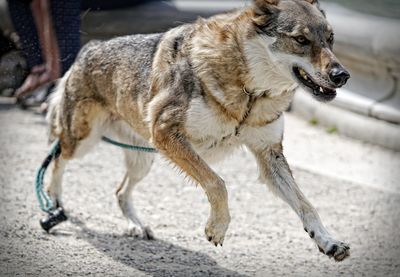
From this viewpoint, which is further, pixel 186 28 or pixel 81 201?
pixel 81 201

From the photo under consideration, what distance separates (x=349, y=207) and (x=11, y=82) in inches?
195

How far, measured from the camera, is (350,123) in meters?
8.93

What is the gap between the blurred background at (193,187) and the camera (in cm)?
570

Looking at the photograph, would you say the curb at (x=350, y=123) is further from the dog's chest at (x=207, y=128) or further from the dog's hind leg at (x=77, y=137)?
the dog's chest at (x=207, y=128)

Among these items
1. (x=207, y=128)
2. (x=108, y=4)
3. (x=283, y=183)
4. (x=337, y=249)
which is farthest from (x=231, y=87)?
(x=108, y=4)

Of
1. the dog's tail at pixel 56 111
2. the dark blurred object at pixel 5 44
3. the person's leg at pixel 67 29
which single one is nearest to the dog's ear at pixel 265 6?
the dog's tail at pixel 56 111

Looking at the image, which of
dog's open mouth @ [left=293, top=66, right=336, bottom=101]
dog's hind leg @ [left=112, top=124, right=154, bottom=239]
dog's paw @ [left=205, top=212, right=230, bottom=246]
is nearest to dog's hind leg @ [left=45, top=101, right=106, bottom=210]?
dog's hind leg @ [left=112, top=124, right=154, bottom=239]

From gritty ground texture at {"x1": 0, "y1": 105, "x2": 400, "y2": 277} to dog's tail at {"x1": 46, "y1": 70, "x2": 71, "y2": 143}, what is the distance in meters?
0.59

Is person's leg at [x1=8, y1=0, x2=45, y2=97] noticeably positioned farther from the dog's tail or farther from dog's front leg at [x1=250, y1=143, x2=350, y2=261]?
dog's front leg at [x1=250, y1=143, x2=350, y2=261]

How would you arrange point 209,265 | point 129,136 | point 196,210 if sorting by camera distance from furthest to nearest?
point 196,210
point 129,136
point 209,265

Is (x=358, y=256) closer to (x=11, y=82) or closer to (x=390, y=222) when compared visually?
(x=390, y=222)

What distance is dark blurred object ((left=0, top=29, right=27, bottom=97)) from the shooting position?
33.3 feet

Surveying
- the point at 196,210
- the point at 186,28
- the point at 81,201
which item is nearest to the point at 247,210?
the point at 196,210

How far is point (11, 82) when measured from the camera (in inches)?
407
